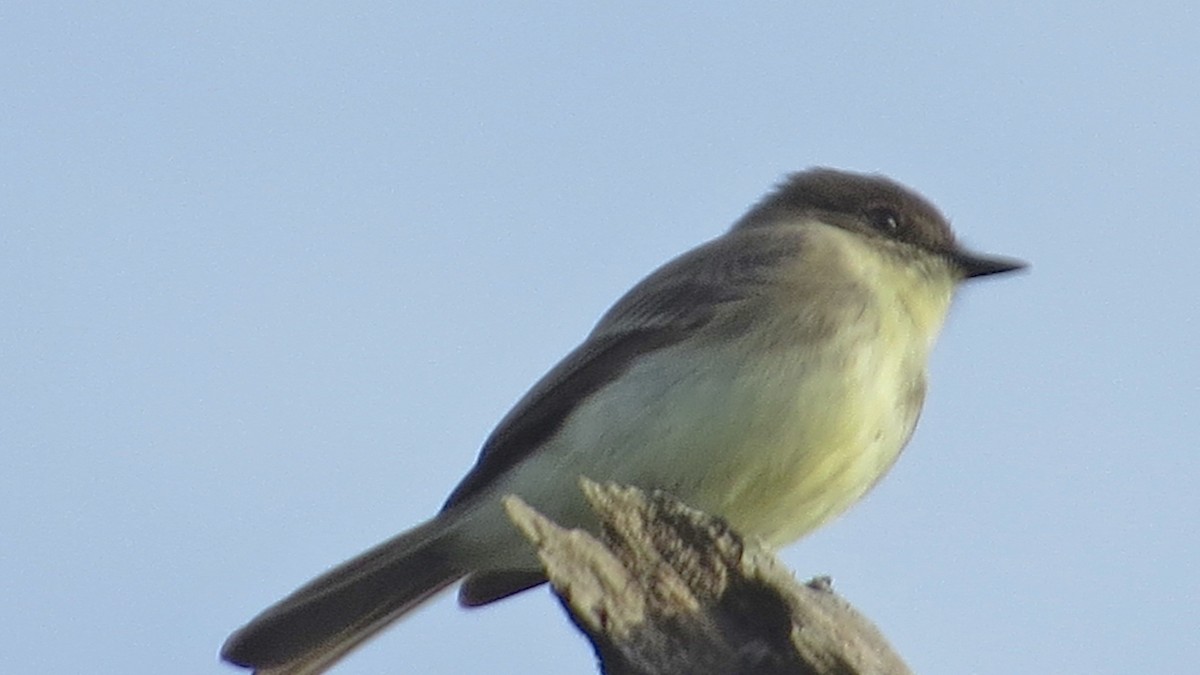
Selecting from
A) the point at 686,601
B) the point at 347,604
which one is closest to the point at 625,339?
the point at 347,604

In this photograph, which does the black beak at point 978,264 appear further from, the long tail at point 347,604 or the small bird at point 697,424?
the long tail at point 347,604

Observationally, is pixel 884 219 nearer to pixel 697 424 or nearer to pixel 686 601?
pixel 697 424

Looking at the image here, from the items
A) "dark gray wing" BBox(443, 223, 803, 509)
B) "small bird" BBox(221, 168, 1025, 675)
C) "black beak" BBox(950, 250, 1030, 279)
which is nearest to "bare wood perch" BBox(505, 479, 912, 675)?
"small bird" BBox(221, 168, 1025, 675)

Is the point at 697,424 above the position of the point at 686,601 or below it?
above

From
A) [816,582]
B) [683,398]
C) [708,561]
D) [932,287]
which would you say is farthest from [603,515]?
[932,287]

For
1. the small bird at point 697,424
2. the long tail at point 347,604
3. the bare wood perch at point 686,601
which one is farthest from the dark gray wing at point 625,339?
the bare wood perch at point 686,601

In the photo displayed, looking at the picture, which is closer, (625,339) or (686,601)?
(686,601)

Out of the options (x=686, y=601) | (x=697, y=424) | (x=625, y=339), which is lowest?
(x=686, y=601)
